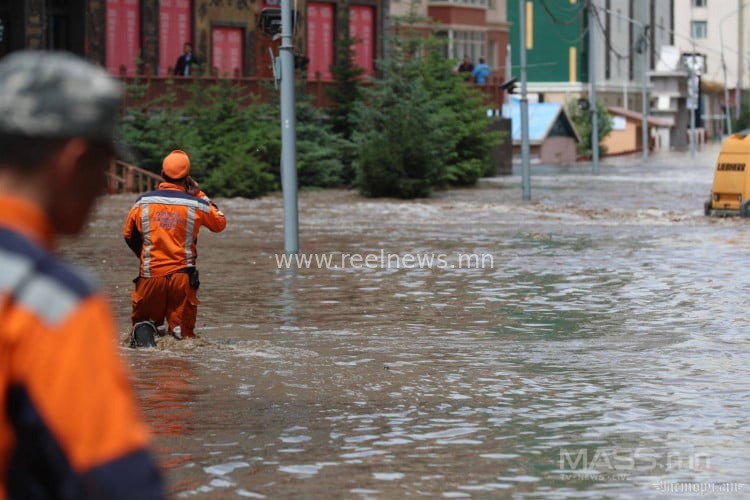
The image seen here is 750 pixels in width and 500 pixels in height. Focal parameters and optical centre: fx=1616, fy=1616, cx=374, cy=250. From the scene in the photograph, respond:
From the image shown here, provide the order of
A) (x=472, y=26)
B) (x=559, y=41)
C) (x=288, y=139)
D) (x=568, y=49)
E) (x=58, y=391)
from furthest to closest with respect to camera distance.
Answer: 1. (x=568, y=49)
2. (x=559, y=41)
3. (x=472, y=26)
4. (x=288, y=139)
5. (x=58, y=391)

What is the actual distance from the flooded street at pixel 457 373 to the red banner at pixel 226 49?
23117 millimetres

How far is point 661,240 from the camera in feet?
80.2

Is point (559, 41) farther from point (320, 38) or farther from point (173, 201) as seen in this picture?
point (173, 201)

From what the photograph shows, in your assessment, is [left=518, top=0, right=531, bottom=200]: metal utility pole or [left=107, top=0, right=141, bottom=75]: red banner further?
[left=107, top=0, right=141, bottom=75]: red banner

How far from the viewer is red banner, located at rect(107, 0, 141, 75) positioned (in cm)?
4281

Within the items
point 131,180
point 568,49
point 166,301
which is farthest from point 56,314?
point 568,49

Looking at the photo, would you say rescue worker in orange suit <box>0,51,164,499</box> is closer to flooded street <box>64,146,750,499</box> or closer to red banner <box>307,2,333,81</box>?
flooded street <box>64,146,750,499</box>

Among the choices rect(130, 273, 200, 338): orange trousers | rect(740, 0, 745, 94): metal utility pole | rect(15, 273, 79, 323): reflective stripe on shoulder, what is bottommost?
rect(130, 273, 200, 338): orange trousers

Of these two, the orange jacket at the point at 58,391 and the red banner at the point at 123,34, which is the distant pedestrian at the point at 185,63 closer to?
the red banner at the point at 123,34

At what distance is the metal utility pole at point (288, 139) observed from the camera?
840 inches

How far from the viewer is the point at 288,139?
21453mm

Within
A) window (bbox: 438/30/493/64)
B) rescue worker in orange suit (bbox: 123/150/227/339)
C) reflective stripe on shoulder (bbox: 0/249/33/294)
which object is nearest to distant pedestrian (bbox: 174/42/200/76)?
window (bbox: 438/30/493/64)

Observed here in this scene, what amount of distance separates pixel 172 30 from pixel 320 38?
220 inches

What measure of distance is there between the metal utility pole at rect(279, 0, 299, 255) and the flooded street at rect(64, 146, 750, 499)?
44 cm
